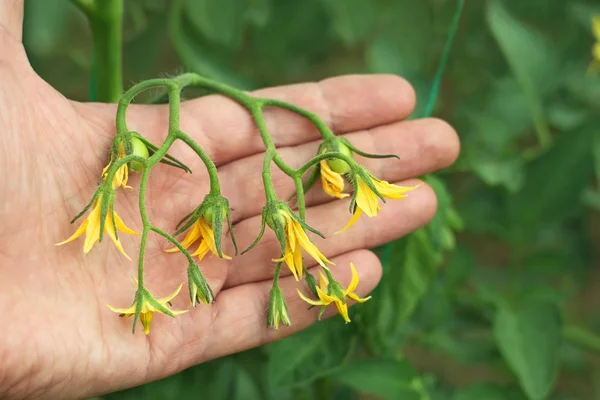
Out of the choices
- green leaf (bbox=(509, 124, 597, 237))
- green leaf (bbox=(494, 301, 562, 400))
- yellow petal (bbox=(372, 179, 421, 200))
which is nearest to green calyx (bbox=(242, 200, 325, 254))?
yellow petal (bbox=(372, 179, 421, 200))

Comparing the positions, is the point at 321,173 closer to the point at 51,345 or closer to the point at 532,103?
the point at 51,345

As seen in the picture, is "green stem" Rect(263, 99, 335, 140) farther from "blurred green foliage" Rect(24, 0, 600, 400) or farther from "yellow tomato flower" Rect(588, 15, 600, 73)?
"yellow tomato flower" Rect(588, 15, 600, 73)

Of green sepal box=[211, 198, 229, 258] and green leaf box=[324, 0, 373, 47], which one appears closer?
green sepal box=[211, 198, 229, 258]

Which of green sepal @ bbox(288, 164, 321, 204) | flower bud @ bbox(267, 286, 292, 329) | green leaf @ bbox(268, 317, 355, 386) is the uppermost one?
green sepal @ bbox(288, 164, 321, 204)

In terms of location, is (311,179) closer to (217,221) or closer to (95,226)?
(217,221)

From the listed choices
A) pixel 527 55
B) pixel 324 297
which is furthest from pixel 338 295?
pixel 527 55

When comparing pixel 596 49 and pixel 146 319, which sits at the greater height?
pixel 596 49
